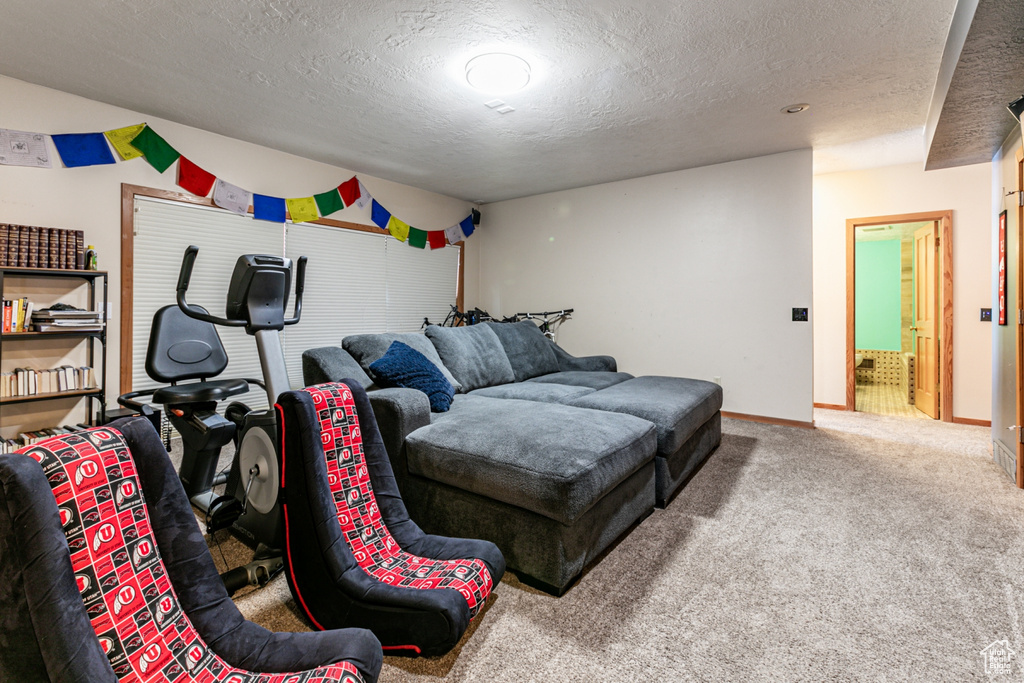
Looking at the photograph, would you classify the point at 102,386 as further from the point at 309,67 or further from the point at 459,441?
the point at 459,441

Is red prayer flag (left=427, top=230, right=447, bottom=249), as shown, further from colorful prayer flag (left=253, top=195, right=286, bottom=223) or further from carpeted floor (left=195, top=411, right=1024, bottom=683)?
carpeted floor (left=195, top=411, right=1024, bottom=683)

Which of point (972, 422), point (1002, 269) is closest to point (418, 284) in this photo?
point (1002, 269)

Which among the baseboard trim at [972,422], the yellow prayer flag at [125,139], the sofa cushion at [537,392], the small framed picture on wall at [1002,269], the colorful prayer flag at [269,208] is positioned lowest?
the baseboard trim at [972,422]

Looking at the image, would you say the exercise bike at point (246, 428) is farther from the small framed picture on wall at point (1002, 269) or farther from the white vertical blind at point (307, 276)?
the small framed picture on wall at point (1002, 269)

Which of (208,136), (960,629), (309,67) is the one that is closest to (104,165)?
(208,136)

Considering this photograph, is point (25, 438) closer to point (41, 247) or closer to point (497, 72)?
point (41, 247)

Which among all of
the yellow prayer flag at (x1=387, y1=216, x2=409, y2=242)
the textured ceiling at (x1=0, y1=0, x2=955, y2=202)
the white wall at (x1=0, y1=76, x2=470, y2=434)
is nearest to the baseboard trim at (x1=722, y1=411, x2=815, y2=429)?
the textured ceiling at (x1=0, y1=0, x2=955, y2=202)

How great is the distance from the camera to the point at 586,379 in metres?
3.71

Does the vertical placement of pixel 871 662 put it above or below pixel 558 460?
below

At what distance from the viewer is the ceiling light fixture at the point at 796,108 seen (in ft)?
10.9

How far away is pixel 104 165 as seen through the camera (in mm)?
3311

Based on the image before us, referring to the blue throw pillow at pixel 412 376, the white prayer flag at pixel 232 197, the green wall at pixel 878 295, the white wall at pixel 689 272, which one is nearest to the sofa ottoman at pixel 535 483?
the blue throw pillow at pixel 412 376

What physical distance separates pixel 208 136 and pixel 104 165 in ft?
2.50

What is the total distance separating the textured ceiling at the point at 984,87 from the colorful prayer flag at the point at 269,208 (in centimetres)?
452
